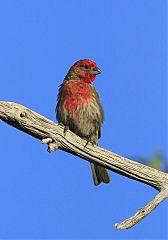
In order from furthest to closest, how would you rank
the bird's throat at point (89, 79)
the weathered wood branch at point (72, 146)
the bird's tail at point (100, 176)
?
the bird's throat at point (89, 79) < the bird's tail at point (100, 176) < the weathered wood branch at point (72, 146)

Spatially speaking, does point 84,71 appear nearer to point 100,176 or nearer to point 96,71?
point 96,71

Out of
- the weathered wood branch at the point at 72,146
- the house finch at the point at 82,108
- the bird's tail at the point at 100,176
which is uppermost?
the house finch at the point at 82,108

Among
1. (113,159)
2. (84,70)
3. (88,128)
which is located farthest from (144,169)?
(84,70)

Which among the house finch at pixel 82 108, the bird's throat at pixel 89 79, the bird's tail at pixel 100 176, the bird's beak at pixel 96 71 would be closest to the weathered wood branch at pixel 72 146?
the house finch at pixel 82 108

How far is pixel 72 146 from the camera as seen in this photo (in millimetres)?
6883

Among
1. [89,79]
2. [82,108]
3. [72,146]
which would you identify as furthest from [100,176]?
[72,146]

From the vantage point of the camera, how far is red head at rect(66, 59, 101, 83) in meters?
8.54

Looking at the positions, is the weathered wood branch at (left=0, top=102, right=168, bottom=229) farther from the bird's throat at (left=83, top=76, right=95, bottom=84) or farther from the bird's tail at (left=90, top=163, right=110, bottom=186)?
the bird's throat at (left=83, top=76, right=95, bottom=84)

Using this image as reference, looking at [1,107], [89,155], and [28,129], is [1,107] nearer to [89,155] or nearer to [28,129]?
[28,129]

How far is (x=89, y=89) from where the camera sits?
27.0 ft

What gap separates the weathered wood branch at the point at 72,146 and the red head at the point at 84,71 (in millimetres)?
1818

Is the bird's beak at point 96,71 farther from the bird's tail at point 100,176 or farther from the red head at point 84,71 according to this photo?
the bird's tail at point 100,176

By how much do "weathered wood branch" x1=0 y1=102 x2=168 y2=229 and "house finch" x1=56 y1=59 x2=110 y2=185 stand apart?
895 mm

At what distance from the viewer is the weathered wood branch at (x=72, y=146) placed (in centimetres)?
642
